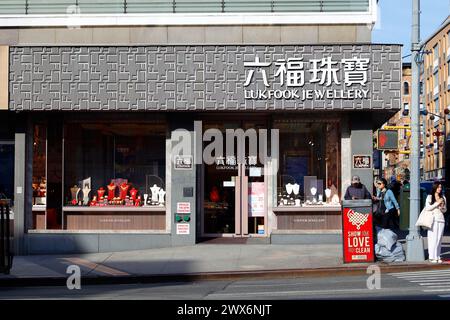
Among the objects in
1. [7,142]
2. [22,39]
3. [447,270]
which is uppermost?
[22,39]

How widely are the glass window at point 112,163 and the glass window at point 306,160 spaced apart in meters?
3.06

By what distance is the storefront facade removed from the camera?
16250 mm

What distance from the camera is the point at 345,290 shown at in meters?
10.6

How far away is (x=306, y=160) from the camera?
1738 centimetres

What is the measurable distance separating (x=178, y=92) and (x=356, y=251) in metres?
5.69

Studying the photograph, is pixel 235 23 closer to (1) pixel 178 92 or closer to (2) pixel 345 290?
(1) pixel 178 92

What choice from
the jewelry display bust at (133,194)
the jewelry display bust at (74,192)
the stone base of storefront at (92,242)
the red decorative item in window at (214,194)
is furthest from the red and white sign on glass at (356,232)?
the jewelry display bust at (74,192)

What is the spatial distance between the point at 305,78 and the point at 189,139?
3.19 meters

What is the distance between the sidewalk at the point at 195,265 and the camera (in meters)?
13.0

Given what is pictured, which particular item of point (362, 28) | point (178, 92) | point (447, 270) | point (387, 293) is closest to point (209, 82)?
point (178, 92)

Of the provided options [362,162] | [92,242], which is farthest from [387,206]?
[92,242]

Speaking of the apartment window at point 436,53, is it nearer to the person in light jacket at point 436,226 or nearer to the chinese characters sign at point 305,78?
the chinese characters sign at point 305,78

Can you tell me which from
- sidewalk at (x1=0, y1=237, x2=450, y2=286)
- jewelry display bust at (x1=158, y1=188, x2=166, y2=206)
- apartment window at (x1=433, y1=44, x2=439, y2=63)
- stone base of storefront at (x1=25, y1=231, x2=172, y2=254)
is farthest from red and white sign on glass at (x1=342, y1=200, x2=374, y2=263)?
apartment window at (x1=433, y1=44, x2=439, y2=63)

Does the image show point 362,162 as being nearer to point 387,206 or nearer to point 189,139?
point 387,206
